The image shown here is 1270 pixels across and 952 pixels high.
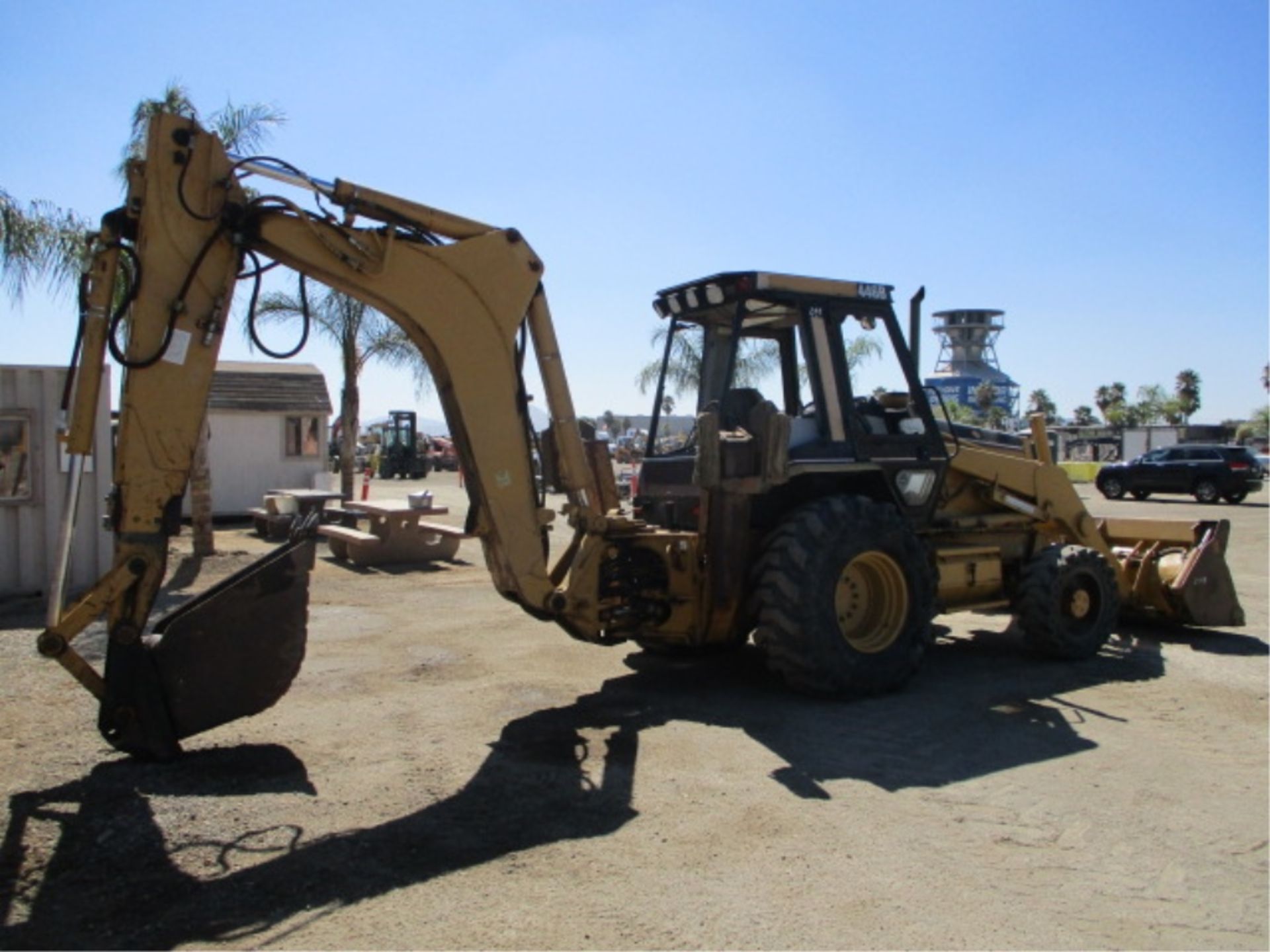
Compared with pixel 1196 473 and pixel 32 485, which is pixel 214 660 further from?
pixel 1196 473

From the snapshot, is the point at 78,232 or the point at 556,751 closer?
the point at 556,751

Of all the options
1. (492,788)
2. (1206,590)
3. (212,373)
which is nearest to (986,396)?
(1206,590)

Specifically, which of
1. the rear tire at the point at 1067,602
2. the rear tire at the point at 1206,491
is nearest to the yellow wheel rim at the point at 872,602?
the rear tire at the point at 1067,602

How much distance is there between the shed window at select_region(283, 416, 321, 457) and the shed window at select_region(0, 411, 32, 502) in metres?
10.8

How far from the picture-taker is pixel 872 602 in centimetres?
718

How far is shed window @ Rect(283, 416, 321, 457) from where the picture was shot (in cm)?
2158

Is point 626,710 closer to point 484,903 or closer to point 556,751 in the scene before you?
point 556,751

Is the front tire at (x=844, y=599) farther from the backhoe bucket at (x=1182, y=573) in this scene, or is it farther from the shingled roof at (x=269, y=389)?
the shingled roof at (x=269, y=389)

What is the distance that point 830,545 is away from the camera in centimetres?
654

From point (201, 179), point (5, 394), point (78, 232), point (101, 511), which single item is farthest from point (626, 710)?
point (78, 232)

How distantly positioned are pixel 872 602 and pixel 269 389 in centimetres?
1740

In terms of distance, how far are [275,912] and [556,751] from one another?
2.09 metres

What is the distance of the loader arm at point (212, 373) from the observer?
489 centimetres

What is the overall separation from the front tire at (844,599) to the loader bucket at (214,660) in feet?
9.19
